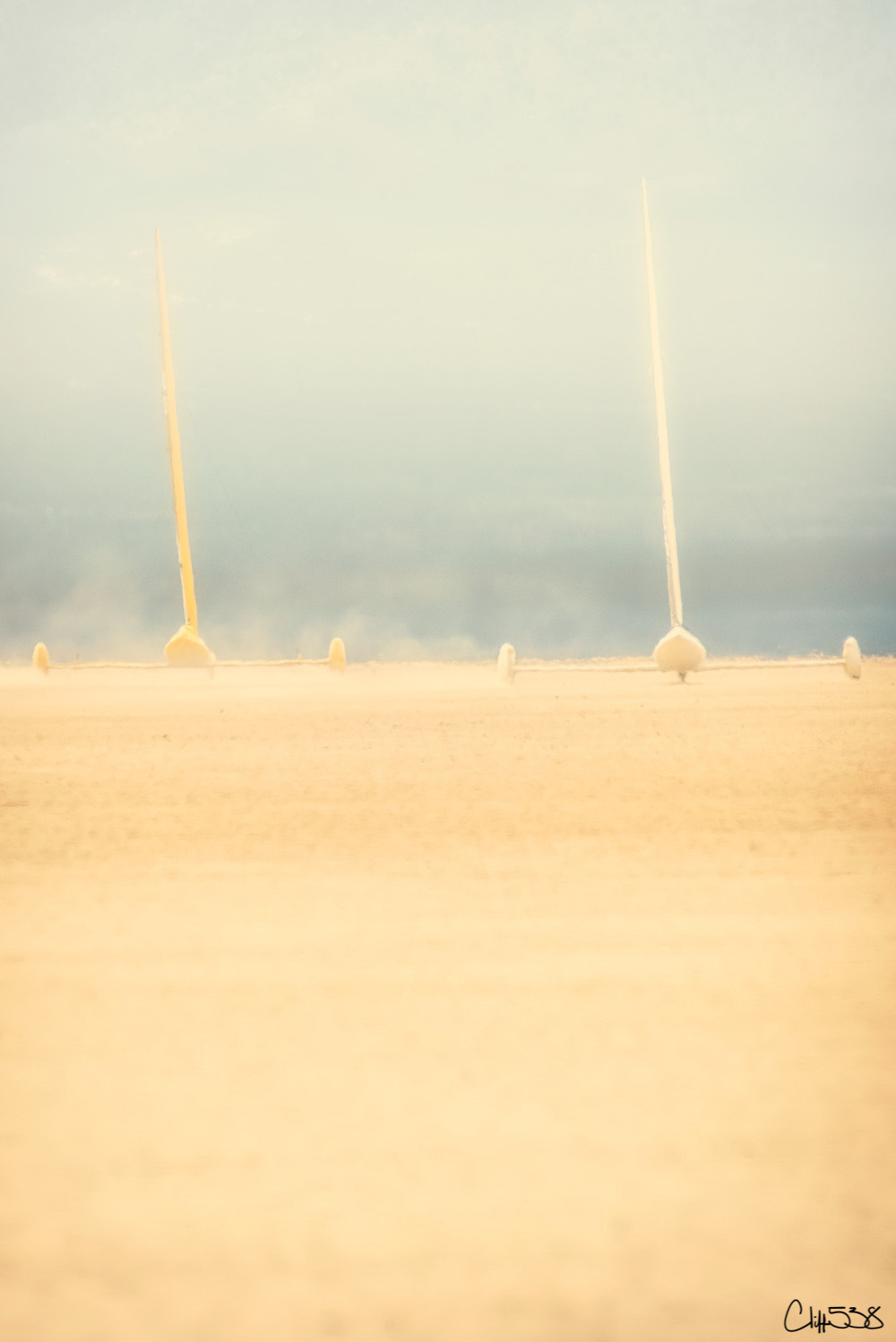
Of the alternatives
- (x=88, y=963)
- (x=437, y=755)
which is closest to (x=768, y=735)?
(x=437, y=755)

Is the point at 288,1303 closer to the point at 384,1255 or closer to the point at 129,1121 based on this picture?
the point at 384,1255

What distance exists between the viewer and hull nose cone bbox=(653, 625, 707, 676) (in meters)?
20.5

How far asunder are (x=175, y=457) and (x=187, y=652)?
415 cm

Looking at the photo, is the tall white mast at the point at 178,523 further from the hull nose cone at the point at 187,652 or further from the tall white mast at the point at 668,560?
the tall white mast at the point at 668,560

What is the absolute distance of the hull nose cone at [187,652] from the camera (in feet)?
75.2

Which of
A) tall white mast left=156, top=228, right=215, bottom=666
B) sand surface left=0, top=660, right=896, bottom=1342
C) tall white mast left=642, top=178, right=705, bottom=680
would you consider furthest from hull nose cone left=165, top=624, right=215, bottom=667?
sand surface left=0, top=660, right=896, bottom=1342

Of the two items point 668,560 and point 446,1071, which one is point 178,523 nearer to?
point 668,560
